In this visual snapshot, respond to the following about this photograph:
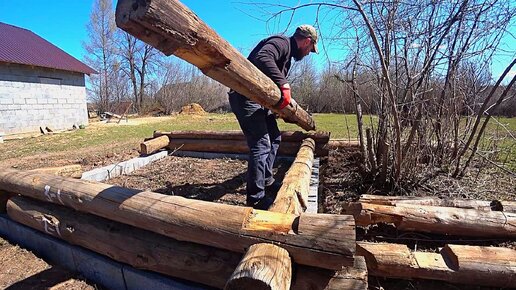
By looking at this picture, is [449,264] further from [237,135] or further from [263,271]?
[237,135]

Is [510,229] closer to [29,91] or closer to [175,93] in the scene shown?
[29,91]

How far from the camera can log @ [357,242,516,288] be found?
2014 millimetres

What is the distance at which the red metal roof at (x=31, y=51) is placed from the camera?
13.7 metres

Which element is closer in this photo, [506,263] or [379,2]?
[506,263]

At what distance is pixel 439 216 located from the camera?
2.53 meters

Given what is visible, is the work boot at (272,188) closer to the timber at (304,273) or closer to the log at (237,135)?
the timber at (304,273)

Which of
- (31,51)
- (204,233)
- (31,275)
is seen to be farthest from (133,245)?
(31,51)

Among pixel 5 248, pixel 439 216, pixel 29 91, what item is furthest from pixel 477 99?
pixel 29 91

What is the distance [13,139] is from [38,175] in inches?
457

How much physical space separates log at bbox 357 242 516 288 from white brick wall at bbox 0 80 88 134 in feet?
52.1

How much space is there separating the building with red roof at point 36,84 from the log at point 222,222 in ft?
46.3

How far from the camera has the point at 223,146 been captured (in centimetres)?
600

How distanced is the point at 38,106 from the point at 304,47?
613 inches

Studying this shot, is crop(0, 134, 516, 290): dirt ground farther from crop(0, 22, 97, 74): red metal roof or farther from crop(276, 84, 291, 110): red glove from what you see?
crop(0, 22, 97, 74): red metal roof
